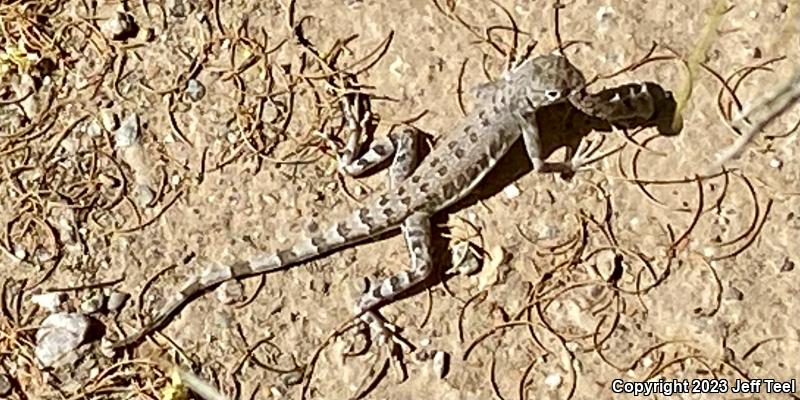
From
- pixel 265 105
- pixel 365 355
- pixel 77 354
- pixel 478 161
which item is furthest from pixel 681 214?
pixel 77 354

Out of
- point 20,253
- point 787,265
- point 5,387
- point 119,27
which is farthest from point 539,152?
point 5,387

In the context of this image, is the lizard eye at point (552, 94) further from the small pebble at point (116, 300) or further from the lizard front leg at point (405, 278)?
A: the small pebble at point (116, 300)

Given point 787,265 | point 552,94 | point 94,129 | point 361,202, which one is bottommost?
point 787,265

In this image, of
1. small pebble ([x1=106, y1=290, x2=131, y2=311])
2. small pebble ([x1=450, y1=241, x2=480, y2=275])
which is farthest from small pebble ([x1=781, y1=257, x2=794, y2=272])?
small pebble ([x1=106, y1=290, x2=131, y2=311])

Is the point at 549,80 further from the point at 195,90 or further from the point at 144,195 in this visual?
the point at 144,195

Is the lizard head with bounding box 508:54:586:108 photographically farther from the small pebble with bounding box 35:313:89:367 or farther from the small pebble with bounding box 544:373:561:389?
the small pebble with bounding box 35:313:89:367

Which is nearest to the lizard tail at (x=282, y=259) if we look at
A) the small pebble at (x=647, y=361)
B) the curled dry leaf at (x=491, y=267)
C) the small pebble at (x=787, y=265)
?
→ the curled dry leaf at (x=491, y=267)
